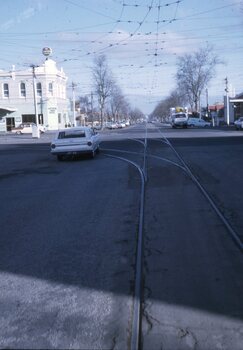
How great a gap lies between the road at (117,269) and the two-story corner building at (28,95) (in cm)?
6785

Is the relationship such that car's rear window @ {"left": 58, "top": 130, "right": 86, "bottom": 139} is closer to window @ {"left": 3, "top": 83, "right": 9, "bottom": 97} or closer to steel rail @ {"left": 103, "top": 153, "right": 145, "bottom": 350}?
steel rail @ {"left": 103, "top": 153, "right": 145, "bottom": 350}

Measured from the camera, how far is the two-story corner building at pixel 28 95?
79.2 meters

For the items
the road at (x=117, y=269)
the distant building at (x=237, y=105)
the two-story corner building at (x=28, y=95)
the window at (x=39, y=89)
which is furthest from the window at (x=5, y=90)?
the road at (x=117, y=269)

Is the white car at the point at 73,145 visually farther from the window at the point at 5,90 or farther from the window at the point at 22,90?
the window at the point at 5,90

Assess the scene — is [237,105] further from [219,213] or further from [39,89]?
[219,213]

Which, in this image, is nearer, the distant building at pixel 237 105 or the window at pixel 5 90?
the window at pixel 5 90

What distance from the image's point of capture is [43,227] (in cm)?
896

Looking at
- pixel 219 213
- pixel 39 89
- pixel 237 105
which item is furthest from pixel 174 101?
pixel 219 213

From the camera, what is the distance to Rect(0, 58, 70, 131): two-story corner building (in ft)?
260

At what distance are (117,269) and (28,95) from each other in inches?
2986

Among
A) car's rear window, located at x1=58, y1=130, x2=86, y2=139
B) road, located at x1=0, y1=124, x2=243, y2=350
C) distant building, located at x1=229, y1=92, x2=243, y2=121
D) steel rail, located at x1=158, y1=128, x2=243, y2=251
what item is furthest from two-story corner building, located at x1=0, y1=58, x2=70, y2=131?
road, located at x1=0, y1=124, x2=243, y2=350

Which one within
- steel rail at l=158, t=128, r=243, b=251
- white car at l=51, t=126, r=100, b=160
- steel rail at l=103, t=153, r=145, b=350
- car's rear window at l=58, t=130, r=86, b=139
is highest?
car's rear window at l=58, t=130, r=86, b=139

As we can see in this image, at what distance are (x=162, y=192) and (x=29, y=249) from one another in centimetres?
572

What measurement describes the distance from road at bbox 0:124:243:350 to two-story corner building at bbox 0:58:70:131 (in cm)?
6785
